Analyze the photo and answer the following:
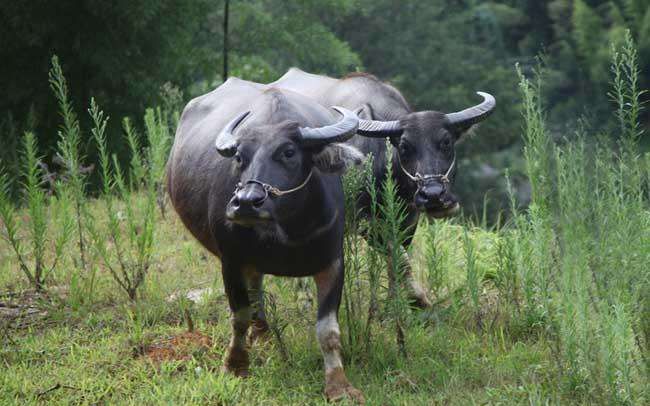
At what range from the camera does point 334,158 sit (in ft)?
15.7

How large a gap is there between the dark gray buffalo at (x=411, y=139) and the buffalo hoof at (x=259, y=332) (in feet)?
3.47

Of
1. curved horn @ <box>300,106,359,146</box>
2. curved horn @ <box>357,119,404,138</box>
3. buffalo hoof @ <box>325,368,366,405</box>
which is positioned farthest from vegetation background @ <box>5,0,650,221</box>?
buffalo hoof @ <box>325,368,366,405</box>

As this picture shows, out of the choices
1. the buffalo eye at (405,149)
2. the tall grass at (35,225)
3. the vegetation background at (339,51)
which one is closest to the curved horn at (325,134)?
the buffalo eye at (405,149)

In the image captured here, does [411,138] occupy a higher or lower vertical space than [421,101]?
higher

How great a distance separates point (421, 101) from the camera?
23.5m

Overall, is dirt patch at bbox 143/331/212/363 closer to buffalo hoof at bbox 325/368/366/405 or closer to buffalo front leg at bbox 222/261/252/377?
buffalo front leg at bbox 222/261/252/377

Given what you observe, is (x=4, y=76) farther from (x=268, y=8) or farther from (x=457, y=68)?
(x=457, y=68)

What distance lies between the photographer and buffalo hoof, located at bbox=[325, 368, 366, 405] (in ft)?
15.1

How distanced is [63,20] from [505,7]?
18324mm

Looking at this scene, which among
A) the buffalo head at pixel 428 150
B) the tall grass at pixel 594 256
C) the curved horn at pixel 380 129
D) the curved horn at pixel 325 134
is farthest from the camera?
the curved horn at pixel 380 129

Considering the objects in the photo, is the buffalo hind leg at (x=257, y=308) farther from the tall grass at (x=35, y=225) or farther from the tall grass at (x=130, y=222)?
the tall grass at (x=35, y=225)

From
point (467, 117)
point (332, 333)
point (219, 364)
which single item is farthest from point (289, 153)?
point (467, 117)

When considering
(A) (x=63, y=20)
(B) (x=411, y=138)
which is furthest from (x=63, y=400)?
(A) (x=63, y=20)

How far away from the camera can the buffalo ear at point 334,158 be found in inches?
188
